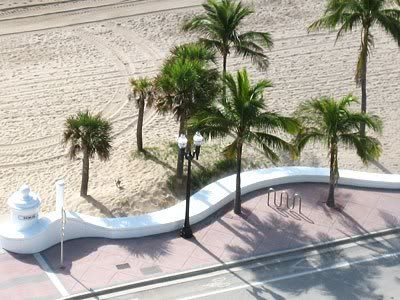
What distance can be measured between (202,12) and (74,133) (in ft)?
57.9

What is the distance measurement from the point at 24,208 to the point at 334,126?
8259 millimetres

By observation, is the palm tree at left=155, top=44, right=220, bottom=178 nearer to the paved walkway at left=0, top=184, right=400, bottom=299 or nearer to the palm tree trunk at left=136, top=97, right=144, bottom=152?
the palm tree trunk at left=136, top=97, right=144, bottom=152

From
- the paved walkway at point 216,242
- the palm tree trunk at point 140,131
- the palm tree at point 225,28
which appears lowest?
the paved walkway at point 216,242

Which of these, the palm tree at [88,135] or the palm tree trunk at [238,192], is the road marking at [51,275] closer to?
the palm tree at [88,135]

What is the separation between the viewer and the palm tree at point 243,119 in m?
22.1

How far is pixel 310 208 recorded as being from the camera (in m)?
24.4

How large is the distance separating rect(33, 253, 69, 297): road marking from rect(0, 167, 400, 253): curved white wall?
12.7 inches

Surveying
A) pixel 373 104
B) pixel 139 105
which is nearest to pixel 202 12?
pixel 373 104

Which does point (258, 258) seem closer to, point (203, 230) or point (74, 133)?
point (203, 230)

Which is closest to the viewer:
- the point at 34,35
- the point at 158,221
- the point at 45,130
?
the point at 158,221

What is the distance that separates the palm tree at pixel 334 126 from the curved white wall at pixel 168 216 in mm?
2173

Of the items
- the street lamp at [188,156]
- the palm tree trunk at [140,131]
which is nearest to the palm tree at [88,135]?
the street lamp at [188,156]

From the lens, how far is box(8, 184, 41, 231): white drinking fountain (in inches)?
843

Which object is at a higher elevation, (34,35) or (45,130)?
(34,35)
